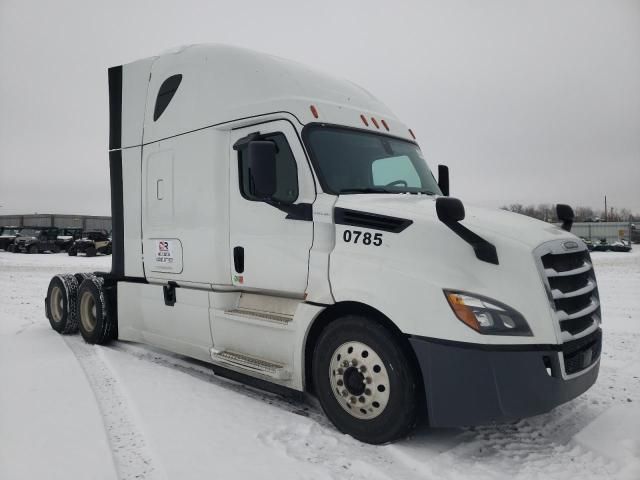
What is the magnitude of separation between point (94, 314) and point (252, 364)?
364 cm

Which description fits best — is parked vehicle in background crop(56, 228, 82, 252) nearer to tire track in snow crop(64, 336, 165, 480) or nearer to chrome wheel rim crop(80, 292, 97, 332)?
chrome wheel rim crop(80, 292, 97, 332)

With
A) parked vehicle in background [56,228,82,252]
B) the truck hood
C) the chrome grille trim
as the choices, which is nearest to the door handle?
the truck hood

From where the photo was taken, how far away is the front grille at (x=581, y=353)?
3.52m

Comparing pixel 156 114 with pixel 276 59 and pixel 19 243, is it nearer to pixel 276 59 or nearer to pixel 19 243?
pixel 276 59

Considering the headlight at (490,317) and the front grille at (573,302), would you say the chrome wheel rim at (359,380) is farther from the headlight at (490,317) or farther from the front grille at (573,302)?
the front grille at (573,302)

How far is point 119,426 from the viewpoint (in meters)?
3.97

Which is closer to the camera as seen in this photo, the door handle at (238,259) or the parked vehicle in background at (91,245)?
the door handle at (238,259)

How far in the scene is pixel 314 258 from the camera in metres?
4.21

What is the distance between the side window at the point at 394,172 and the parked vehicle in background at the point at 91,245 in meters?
29.6

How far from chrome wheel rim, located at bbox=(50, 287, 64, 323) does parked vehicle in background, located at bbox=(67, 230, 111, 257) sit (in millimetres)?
24408

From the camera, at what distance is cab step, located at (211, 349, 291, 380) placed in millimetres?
4363

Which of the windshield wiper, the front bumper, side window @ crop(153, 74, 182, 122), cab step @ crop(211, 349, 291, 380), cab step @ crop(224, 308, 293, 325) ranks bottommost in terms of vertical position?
cab step @ crop(211, 349, 291, 380)

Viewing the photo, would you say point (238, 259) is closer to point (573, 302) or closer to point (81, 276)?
point (573, 302)

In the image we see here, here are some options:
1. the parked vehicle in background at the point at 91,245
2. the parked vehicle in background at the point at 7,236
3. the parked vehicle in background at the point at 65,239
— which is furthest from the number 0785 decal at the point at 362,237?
the parked vehicle in background at the point at 7,236
